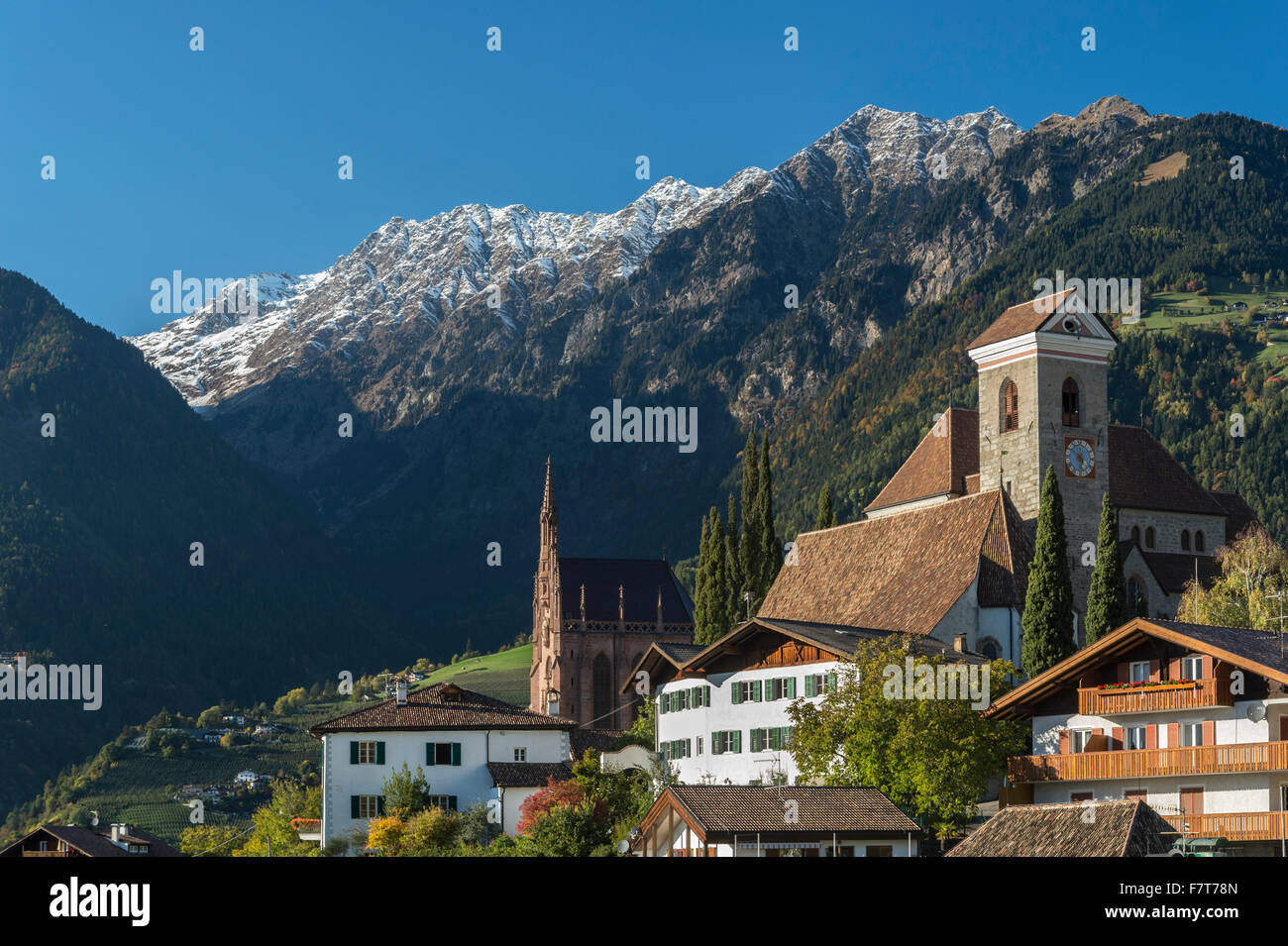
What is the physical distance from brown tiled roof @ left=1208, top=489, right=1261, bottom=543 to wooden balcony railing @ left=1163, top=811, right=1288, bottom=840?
5142 centimetres

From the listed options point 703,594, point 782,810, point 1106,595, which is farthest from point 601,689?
point 782,810

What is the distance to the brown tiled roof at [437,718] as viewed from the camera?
84500 millimetres

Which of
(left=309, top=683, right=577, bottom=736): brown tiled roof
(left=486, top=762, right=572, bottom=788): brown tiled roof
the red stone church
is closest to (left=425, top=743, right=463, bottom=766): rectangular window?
(left=309, top=683, right=577, bottom=736): brown tiled roof

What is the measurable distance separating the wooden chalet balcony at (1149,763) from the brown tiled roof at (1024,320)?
1484 inches

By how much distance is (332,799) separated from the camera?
8375cm

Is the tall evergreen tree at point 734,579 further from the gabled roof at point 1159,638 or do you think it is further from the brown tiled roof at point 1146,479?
the gabled roof at point 1159,638

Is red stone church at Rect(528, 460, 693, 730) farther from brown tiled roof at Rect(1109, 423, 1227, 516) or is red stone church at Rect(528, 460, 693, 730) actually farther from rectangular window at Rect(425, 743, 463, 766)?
rectangular window at Rect(425, 743, 463, 766)

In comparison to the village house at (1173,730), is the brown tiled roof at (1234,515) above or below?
above

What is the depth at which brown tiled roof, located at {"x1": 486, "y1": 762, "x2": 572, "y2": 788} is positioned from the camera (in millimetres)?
81625

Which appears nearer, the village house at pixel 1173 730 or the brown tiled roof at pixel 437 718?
the village house at pixel 1173 730

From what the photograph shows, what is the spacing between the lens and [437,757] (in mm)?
84250

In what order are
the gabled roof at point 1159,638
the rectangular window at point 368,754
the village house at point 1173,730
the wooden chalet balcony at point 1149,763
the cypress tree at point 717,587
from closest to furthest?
the wooden chalet balcony at point 1149,763, the village house at point 1173,730, the gabled roof at point 1159,638, the rectangular window at point 368,754, the cypress tree at point 717,587

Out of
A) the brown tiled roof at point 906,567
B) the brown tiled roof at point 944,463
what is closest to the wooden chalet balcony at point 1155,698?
the brown tiled roof at point 906,567
